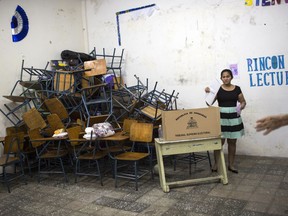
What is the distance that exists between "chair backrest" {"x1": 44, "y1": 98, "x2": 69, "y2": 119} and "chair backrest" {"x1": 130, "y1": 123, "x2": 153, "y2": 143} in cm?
141

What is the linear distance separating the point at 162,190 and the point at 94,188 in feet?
3.19

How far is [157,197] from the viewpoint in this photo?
382 centimetres

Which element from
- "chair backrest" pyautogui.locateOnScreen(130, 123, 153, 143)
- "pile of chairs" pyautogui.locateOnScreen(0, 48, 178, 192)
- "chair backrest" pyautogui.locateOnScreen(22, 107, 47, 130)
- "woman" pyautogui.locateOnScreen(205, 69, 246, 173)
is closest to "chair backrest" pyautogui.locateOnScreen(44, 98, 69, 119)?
A: "pile of chairs" pyautogui.locateOnScreen(0, 48, 178, 192)

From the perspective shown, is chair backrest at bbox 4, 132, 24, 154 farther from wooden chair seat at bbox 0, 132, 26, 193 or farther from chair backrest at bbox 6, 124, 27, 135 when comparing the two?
chair backrest at bbox 6, 124, 27, 135

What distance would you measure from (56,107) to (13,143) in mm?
979

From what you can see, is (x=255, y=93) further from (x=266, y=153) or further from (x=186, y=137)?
(x=186, y=137)

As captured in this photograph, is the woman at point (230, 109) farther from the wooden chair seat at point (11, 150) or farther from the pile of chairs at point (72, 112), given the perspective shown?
the wooden chair seat at point (11, 150)

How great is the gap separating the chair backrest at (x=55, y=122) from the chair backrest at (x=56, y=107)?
25cm

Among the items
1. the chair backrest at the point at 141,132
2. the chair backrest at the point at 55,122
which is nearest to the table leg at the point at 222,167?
the chair backrest at the point at 141,132

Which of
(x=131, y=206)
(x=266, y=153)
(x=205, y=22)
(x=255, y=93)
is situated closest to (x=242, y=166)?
(x=266, y=153)

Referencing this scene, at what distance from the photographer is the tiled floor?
342cm

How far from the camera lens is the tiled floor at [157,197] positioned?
11.2ft

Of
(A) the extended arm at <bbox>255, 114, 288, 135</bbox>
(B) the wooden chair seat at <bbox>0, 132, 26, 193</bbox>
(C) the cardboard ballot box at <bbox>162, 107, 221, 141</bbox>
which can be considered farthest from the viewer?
(B) the wooden chair seat at <bbox>0, 132, 26, 193</bbox>

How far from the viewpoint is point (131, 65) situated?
256 inches
